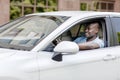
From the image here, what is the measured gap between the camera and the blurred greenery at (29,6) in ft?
57.8

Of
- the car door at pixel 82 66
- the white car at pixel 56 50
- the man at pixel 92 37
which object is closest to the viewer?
the white car at pixel 56 50

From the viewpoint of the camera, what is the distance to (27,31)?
15.8ft

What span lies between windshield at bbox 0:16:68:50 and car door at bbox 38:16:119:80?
0.32 metres

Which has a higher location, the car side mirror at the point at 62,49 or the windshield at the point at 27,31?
the windshield at the point at 27,31

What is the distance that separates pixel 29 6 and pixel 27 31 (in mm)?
13660

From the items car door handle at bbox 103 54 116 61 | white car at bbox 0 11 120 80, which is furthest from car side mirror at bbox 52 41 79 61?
car door handle at bbox 103 54 116 61

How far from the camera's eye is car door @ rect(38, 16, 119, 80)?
13.8 feet

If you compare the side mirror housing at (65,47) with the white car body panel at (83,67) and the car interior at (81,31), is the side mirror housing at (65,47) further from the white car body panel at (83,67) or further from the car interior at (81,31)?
the car interior at (81,31)

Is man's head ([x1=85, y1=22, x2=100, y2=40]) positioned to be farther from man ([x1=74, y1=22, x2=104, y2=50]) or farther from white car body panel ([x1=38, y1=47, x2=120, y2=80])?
white car body panel ([x1=38, y1=47, x2=120, y2=80])

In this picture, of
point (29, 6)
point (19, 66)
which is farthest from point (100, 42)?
point (29, 6)

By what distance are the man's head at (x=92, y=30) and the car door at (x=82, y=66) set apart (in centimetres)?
28

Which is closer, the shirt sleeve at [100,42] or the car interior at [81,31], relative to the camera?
the car interior at [81,31]

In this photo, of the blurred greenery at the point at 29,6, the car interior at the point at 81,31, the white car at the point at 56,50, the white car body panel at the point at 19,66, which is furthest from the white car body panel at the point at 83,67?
the blurred greenery at the point at 29,6

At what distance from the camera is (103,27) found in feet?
17.2
